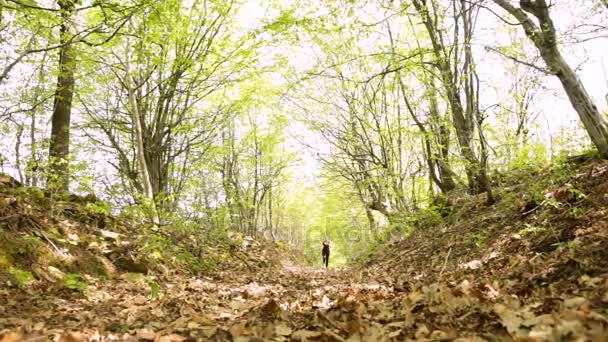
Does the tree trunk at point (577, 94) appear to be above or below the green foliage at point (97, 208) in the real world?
above

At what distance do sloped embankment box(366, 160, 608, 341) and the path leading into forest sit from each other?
0.01 m

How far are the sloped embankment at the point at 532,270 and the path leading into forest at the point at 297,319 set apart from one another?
1 cm

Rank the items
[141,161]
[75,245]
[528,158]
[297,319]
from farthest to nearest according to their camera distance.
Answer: [141,161] → [528,158] → [75,245] → [297,319]

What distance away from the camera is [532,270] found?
135 inches

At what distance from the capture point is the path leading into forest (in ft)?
6.53

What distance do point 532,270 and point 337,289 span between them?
2.21m

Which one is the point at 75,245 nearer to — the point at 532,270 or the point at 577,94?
the point at 532,270

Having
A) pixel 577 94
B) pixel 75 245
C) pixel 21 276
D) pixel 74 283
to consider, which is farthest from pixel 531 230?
pixel 75 245

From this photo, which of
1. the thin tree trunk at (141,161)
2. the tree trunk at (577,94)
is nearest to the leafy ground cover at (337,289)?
the tree trunk at (577,94)

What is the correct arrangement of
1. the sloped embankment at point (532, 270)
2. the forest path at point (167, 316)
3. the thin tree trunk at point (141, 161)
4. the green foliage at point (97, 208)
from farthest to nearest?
1. the thin tree trunk at point (141, 161)
2. the green foliage at point (97, 208)
3. the forest path at point (167, 316)
4. the sloped embankment at point (532, 270)

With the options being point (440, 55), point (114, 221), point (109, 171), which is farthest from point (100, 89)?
point (440, 55)

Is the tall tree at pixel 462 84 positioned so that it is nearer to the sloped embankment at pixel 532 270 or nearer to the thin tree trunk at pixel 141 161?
the sloped embankment at pixel 532 270

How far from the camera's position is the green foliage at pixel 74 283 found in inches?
177

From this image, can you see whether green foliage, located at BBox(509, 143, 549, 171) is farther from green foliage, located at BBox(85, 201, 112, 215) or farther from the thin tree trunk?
green foliage, located at BBox(85, 201, 112, 215)
